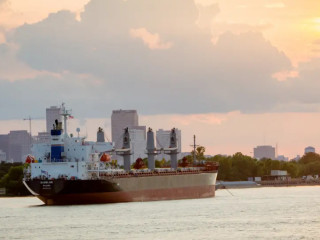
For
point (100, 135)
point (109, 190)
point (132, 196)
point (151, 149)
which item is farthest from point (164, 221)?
point (151, 149)

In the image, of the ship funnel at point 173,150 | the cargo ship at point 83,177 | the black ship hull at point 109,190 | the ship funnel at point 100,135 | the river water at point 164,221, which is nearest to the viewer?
the river water at point 164,221

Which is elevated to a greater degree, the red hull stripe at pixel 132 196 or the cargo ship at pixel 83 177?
the cargo ship at pixel 83 177

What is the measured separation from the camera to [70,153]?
140875 millimetres

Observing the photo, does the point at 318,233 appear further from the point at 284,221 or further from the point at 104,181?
the point at 104,181

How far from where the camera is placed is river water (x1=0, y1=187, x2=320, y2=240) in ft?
301

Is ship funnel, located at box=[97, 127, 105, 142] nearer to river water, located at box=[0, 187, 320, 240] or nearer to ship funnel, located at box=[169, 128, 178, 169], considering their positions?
river water, located at box=[0, 187, 320, 240]

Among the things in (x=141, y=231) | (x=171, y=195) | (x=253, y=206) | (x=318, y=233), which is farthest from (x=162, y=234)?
(x=171, y=195)

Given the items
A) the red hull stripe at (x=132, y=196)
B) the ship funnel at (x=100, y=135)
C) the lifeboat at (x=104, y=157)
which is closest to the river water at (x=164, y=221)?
the red hull stripe at (x=132, y=196)

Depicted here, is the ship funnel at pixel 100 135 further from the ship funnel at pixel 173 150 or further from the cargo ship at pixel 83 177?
the ship funnel at pixel 173 150

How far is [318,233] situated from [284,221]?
44.3ft

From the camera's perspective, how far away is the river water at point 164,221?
301 ft

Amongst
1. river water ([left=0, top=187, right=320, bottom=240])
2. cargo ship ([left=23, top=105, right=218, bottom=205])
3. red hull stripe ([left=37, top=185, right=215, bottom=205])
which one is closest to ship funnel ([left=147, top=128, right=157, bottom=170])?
red hull stripe ([left=37, top=185, right=215, bottom=205])

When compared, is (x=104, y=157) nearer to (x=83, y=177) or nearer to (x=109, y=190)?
(x=83, y=177)

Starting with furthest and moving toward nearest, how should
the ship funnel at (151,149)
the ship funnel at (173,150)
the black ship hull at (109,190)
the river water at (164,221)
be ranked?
the ship funnel at (173,150) → the ship funnel at (151,149) → the black ship hull at (109,190) → the river water at (164,221)
